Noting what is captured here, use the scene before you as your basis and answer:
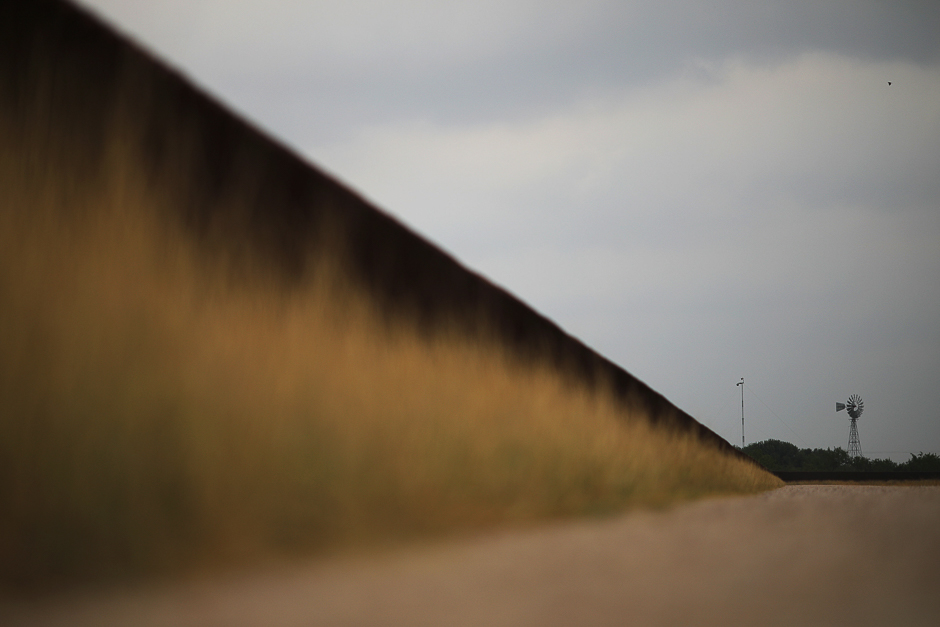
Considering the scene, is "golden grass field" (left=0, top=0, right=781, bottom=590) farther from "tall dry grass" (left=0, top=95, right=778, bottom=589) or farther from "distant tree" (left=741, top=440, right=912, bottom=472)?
"distant tree" (left=741, top=440, right=912, bottom=472)

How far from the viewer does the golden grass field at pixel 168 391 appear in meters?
0.43

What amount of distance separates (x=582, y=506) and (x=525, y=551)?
1.45 feet

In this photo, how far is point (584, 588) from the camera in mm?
313

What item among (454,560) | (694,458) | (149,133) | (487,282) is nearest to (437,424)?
(487,282)

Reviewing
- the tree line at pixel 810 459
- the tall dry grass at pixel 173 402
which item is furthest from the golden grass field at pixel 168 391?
the tree line at pixel 810 459

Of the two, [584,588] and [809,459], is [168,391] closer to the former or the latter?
[584,588]

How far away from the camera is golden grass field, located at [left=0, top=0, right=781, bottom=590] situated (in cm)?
43

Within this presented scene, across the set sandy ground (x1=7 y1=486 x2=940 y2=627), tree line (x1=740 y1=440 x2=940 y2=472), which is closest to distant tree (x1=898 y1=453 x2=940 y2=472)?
tree line (x1=740 y1=440 x2=940 y2=472)

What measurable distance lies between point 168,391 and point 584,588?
35 cm

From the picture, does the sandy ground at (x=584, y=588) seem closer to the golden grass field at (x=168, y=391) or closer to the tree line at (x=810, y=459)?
the golden grass field at (x=168, y=391)

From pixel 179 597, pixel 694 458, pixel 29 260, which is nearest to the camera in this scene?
pixel 179 597

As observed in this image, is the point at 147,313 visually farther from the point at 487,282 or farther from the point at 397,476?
the point at 487,282

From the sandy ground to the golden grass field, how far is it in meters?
0.08

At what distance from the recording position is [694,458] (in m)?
1.35
